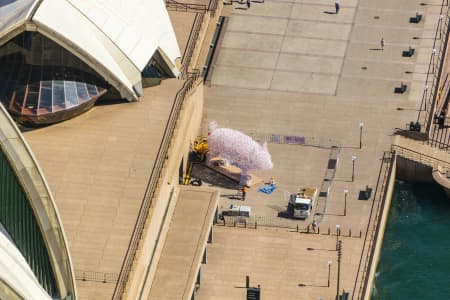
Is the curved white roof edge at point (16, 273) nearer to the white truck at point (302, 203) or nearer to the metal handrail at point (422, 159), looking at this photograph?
the white truck at point (302, 203)

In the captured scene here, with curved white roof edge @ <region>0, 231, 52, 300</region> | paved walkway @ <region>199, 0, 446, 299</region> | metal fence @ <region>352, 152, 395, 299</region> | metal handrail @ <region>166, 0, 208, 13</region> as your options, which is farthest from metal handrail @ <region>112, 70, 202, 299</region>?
metal fence @ <region>352, 152, 395, 299</region>

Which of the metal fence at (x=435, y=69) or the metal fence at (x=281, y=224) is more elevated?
the metal fence at (x=435, y=69)

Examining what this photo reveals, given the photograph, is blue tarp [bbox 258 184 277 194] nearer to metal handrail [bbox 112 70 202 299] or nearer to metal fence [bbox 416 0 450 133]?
metal handrail [bbox 112 70 202 299]

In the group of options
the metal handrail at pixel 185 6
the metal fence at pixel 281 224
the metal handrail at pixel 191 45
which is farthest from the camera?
the metal handrail at pixel 185 6

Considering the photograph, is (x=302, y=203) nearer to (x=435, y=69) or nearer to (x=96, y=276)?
(x=96, y=276)

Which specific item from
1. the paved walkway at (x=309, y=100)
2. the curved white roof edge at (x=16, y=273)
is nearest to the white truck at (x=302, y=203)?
the paved walkway at (x=309, y=100)

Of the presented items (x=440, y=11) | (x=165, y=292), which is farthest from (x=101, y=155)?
(x=440, y=11)

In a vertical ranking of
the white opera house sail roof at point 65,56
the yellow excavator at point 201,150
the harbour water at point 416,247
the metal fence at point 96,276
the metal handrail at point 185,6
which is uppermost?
the metal handrail at point 185,6
